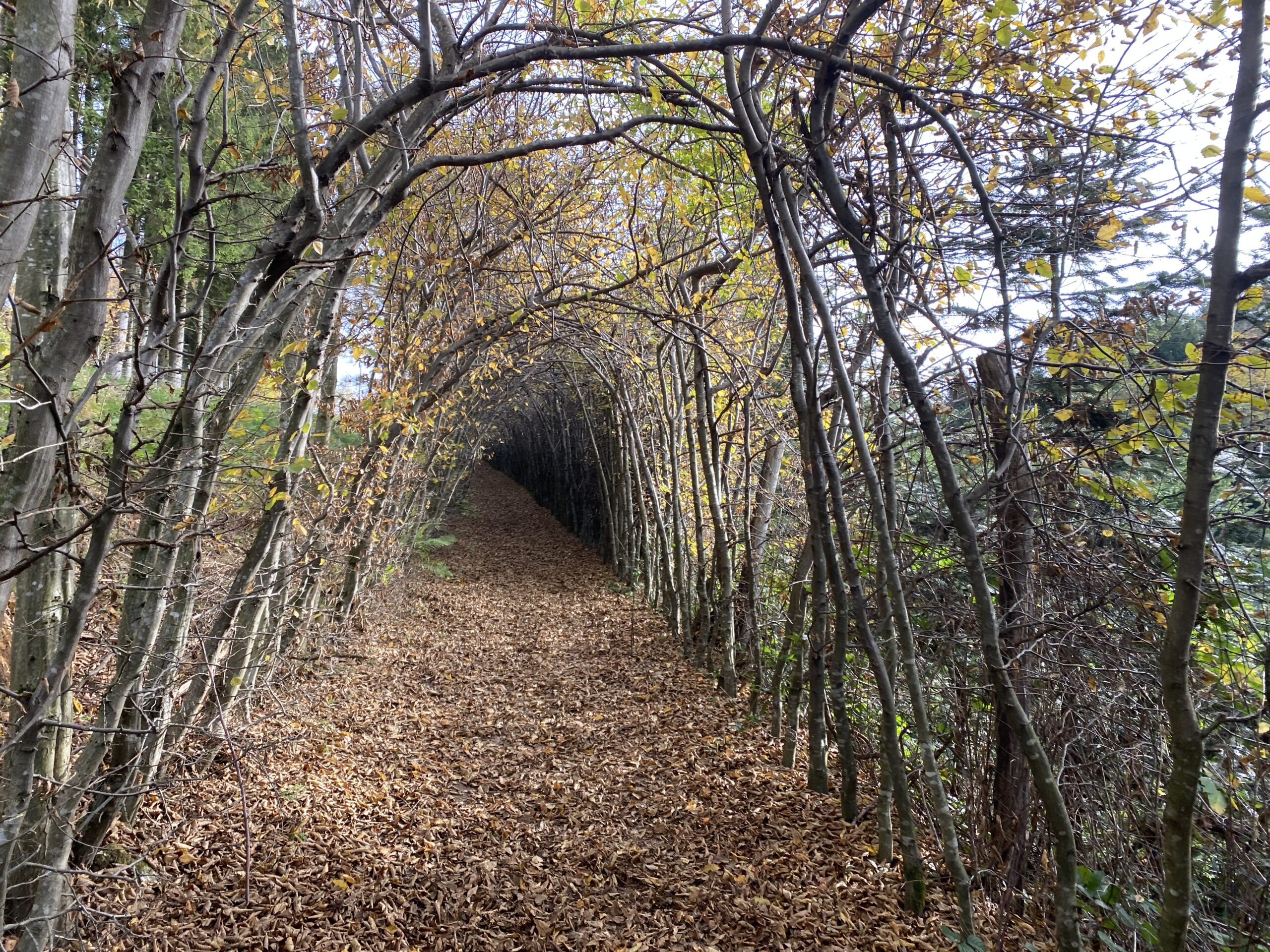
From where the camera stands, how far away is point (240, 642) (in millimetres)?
4535

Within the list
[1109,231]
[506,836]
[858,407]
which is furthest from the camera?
[506,836]

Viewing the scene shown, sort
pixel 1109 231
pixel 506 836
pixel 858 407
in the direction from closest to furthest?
pixel 1109 231, pixel 858 407, pixel 506 836

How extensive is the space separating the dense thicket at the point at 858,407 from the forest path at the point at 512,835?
30 cm

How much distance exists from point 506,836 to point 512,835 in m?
0.04

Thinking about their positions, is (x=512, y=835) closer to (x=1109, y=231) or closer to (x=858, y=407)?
(x=858, y=407)

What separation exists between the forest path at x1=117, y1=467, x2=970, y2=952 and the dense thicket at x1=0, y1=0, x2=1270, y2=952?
303mm

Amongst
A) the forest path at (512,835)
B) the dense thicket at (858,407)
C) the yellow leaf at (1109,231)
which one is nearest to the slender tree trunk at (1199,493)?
the dense thicket at (858,407)

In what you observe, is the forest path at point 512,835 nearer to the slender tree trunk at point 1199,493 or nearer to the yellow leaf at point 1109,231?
the slender tree trunk at point 1199,493

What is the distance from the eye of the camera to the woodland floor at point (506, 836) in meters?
3.02

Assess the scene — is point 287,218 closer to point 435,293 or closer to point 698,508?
point 435,293

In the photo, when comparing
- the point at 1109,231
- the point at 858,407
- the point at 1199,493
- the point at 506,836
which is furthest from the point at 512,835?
the point at 1109,231

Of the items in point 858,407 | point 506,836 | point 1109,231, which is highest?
point 1109,231

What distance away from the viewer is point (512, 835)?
13.1 feet

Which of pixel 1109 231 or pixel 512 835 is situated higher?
pixel 1109 231
